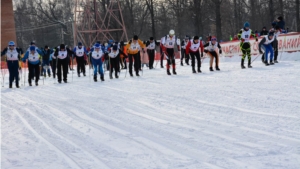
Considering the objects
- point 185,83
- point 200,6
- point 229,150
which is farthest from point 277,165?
point 200,6

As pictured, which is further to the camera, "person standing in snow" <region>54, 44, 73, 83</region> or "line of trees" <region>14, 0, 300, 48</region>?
"line of trees" <region>14, 0, 300, 48</region>

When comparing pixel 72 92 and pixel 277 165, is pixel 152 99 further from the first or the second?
pixel 277 165

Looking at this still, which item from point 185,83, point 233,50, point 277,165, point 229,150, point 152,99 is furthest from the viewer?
point 233,50

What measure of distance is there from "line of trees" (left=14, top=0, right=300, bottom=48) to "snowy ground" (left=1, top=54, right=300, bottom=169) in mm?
29832

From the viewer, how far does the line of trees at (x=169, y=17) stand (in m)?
51.2

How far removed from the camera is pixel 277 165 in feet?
18.1

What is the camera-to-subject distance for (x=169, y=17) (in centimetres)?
6831

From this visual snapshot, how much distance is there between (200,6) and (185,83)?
37.2m

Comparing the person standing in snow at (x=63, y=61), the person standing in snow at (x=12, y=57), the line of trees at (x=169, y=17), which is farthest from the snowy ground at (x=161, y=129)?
the line of trees at (x=169, y=17)

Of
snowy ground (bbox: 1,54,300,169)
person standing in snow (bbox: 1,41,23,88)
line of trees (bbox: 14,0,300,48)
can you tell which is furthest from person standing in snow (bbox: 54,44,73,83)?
line of trees (bbox: 14,0,300,48)

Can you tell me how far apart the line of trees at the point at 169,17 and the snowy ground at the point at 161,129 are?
97.9 feet

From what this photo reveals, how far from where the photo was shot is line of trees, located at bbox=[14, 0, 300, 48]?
51.2m

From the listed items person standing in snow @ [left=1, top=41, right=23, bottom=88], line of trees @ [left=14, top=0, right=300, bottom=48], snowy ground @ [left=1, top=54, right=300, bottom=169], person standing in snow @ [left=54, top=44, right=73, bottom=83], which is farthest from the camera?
line of trees @ [left=14, top=0, right=300, bottom=48]

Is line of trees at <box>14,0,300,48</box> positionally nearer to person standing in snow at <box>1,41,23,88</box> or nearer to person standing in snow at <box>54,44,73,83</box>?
person standing in snow at <box>54,44,73,83</box>
